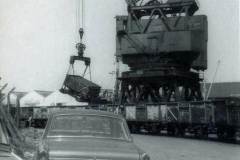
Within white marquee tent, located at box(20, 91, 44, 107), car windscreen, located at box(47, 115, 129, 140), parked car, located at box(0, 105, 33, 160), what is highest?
white marquee tent, located at box(20, 91, 44, 107)

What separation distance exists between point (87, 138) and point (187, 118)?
20.6 m

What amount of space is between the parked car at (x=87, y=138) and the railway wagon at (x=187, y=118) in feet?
54.8

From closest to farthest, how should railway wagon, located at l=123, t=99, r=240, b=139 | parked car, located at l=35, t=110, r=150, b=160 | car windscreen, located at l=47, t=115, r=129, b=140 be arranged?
parked car, located at l=35, t=110, r=150, b=160
car windscreen, located at l=47, t=115, r=129, b=140
railway wagon, located at l=123, t=99, r=240, b=139

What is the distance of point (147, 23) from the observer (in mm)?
38875

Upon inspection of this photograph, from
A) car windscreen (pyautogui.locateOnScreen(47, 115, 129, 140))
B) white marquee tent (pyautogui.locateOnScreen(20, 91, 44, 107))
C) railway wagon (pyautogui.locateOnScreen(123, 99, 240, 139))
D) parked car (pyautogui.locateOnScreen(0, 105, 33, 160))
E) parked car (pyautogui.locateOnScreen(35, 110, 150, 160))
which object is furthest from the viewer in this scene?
white marquee tent (pyautogui.locateOnScreen(20, 91, 44, 107))

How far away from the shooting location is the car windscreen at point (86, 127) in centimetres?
744

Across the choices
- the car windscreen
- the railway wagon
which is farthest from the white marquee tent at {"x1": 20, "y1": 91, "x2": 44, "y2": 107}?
the car windscreen

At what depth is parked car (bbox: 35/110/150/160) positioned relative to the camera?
640 cm

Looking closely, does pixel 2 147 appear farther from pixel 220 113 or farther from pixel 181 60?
pixel 181 60

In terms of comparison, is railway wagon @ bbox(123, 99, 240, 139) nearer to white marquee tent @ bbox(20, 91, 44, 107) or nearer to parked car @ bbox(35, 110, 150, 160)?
parked car @ bbox(35, 110, 150, 160)

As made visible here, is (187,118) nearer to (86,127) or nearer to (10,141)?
(10,141)

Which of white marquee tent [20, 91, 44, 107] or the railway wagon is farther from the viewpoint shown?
white marquee tent [20, 91, 44, 107]

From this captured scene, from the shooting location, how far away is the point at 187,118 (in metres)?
27.3

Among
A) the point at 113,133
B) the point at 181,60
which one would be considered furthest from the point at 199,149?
the point at 181,60
